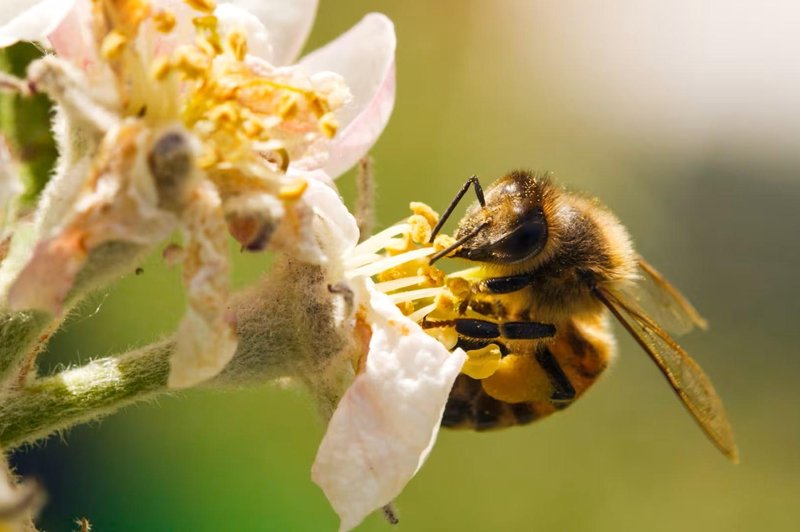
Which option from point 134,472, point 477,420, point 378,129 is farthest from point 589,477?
point 378,129

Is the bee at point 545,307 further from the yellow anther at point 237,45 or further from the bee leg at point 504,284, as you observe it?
the yellow anther at point 237,45

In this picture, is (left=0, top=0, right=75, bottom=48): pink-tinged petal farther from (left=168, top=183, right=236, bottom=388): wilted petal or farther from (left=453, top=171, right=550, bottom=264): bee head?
(left=453, top=171, right=550, bottom=264): bee head

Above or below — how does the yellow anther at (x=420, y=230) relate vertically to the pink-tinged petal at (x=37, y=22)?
below

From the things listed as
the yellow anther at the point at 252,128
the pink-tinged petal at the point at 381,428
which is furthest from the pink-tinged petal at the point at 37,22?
the pink-tinged petal at the point at 381,428

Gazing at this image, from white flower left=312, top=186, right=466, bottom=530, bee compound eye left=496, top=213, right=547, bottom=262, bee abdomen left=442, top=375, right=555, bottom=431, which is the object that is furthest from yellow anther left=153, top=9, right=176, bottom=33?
bee abdomen left=442, top=375, right=555, bottom=431

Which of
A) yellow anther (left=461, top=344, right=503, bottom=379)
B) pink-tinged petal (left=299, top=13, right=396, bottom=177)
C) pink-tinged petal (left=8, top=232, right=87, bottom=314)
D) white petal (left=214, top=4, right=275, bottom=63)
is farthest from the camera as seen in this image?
yellow anther (left=461, top=344, right=503, bottom=379)

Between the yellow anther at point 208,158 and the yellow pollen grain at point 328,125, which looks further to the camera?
the yellow pollen grain at point 328,125

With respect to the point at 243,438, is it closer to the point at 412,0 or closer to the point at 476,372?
the point at 476,372
